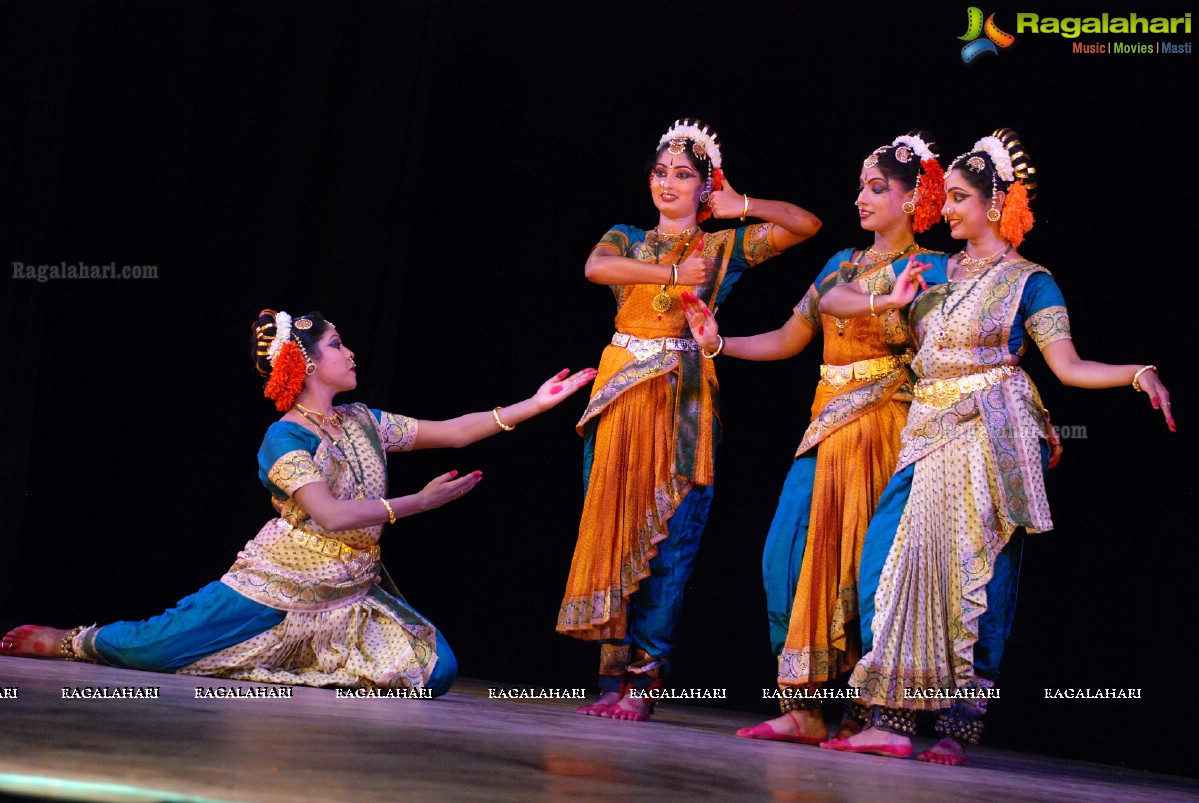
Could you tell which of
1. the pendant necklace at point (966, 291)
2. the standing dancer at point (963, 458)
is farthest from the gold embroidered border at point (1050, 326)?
the pendant necklace at point (966, 291)

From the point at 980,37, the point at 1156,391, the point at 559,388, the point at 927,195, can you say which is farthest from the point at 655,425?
the point at 980,37

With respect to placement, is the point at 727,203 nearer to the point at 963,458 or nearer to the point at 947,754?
the point at 963,458

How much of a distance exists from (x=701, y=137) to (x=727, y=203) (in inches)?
8.6

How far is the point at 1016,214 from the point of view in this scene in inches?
127

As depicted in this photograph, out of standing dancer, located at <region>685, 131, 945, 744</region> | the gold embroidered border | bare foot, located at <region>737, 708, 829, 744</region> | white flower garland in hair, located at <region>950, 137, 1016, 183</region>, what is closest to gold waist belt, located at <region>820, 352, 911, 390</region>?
standing dancer, located at <region>685, 131, 945, 744</region>

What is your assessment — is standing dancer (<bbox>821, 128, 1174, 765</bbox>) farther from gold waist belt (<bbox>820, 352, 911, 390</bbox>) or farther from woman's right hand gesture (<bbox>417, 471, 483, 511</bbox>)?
woman's right hand gesture (<bbox>417, 471, 483, 511</bbox>)

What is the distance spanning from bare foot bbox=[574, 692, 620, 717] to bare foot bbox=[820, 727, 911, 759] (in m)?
0.63

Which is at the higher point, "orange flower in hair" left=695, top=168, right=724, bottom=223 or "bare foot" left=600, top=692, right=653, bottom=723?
"orange flower in hair" left=695, top=168, right=724, bottom=223

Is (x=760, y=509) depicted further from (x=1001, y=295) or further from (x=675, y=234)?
(x=1001, y=295)

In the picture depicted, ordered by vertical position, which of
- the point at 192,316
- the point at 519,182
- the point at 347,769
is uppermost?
the point at 519,182

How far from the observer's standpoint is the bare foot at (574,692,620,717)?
3.51 meters

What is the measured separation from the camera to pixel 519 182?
479 centimetres

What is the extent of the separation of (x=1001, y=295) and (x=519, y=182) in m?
2.05

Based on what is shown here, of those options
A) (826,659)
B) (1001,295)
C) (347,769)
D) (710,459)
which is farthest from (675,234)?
(347,769)
